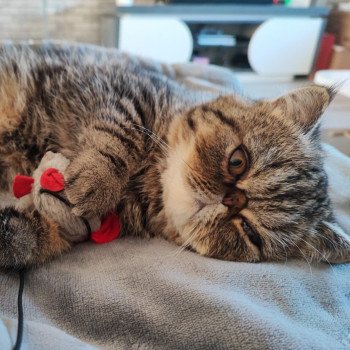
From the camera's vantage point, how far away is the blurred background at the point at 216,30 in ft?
13.2

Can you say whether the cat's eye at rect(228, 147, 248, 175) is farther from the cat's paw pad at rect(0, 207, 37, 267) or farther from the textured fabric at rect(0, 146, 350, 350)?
the cat's paw pad at rect(0, 207, 37, 267)

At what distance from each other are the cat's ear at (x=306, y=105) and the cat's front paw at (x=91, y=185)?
565mm

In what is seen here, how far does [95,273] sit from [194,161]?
41cm

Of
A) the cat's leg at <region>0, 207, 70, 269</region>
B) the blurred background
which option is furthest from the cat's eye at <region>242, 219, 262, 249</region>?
the blurred background

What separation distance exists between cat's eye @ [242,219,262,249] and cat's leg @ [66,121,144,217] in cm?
37

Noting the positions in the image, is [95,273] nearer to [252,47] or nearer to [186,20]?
[186,20]

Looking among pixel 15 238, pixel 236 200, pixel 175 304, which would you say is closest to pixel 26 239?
pixel 15 238

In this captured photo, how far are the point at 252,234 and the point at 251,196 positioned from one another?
0.11 meters

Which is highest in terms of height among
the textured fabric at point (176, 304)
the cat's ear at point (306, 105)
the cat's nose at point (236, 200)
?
the cat's ear at point (306, 105)

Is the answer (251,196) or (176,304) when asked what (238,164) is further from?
(176,304)

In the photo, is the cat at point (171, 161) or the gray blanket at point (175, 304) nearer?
the gray blanket at point (175, 304)

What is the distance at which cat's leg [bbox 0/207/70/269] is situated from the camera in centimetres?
97

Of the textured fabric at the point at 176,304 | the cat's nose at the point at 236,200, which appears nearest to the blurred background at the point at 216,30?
the cat's nose at the point at 236,200

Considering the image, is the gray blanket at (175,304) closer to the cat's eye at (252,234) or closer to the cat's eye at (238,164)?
the cat's eye at (252,234)
